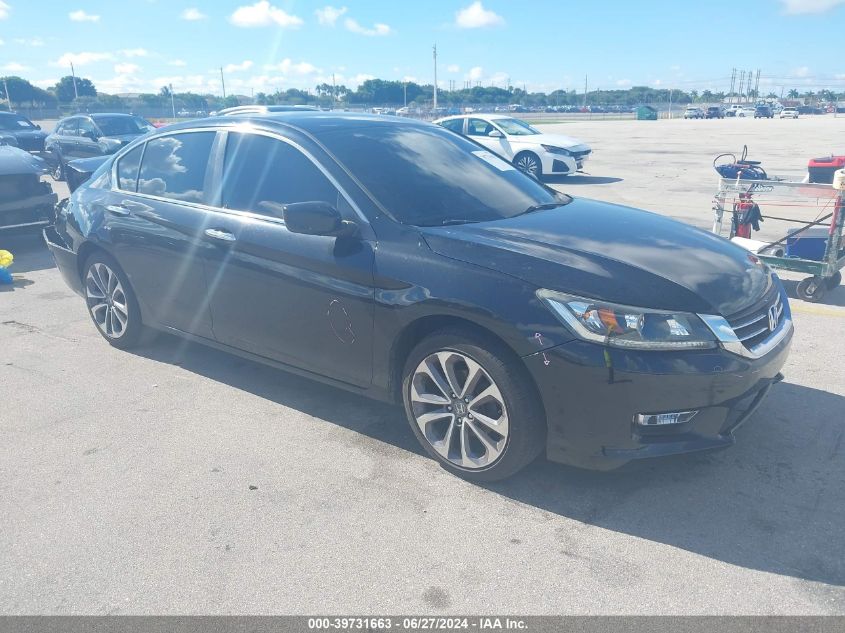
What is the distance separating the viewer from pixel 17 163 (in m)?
8.68

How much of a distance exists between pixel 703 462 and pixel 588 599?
130 centimetres

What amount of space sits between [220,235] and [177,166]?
0.85m

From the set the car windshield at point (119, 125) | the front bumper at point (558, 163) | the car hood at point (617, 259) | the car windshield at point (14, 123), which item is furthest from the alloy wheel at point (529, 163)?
the car windshield at point (14, 123)

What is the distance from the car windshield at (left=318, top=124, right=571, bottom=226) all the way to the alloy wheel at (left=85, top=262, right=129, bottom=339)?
7.24 ft

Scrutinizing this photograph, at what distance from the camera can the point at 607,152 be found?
83.4 ft

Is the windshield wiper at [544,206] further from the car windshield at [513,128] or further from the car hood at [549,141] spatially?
the car windshield at [513,128]

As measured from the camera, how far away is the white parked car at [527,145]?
16375 mm

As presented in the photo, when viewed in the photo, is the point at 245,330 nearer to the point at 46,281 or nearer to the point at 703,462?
the point at 703,462

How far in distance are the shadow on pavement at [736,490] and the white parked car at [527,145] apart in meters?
12.5

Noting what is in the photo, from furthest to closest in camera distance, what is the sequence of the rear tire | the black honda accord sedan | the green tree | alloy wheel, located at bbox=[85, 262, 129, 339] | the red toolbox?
the green tree → the red toolbox → the rear tire → alloy wheel, located at bbox=[85, 262, 129, 339] → the black honda accord sedan

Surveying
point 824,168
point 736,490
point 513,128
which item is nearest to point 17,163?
point 736,490

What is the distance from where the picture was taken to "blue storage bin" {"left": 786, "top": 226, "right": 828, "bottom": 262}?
21.7 ft

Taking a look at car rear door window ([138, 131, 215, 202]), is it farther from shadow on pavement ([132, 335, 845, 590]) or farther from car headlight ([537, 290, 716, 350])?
car headlight ([537, 290, 716, 350])

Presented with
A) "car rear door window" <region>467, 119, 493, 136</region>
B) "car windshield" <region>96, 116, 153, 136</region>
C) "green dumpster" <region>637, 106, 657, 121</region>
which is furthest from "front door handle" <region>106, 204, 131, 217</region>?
"green dumpster" <region>637, 106, 657, 121</region>
